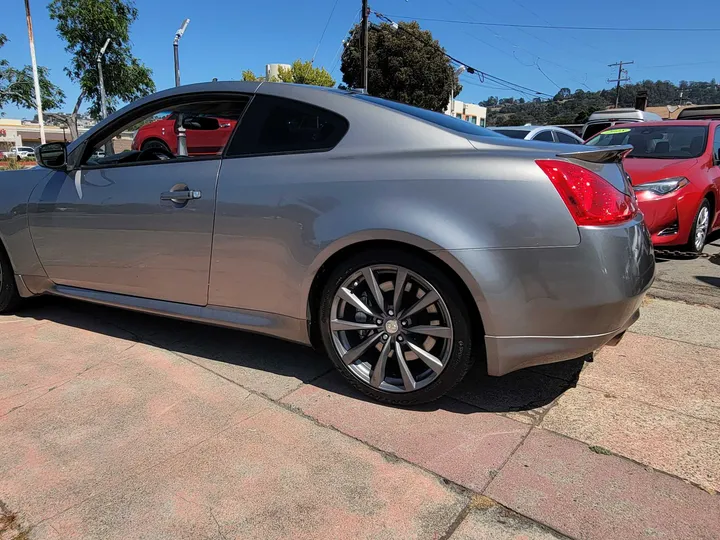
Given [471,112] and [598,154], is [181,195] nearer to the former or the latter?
[598,154]

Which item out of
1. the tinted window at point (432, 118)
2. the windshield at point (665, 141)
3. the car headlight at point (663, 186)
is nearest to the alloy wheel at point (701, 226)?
the car headlight at point (663, 186)

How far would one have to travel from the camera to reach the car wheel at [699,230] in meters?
5.82

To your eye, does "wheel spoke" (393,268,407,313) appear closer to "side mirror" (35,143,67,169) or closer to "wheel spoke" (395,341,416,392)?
"wheel spoke" (395,341,416,392)

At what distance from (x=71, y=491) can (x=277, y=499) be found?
0.83 metres

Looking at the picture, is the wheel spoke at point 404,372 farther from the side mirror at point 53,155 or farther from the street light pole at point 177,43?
the street light pole at point 177,43

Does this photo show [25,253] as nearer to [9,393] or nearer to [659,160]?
[9,393]

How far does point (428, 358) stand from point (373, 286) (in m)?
0.44

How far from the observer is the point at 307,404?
9.05 ft

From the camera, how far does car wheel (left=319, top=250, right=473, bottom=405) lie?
2.46 metres

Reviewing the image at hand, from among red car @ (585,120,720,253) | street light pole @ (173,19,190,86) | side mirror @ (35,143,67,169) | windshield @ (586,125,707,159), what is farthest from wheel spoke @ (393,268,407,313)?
street light pole @ (173,19,190,86)

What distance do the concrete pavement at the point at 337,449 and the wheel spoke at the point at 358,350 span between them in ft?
0.79

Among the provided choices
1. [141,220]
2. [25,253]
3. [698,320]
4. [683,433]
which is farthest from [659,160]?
[25,253]

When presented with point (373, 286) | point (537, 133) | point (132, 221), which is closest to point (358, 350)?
point (373, 286)

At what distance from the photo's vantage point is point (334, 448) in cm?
237
